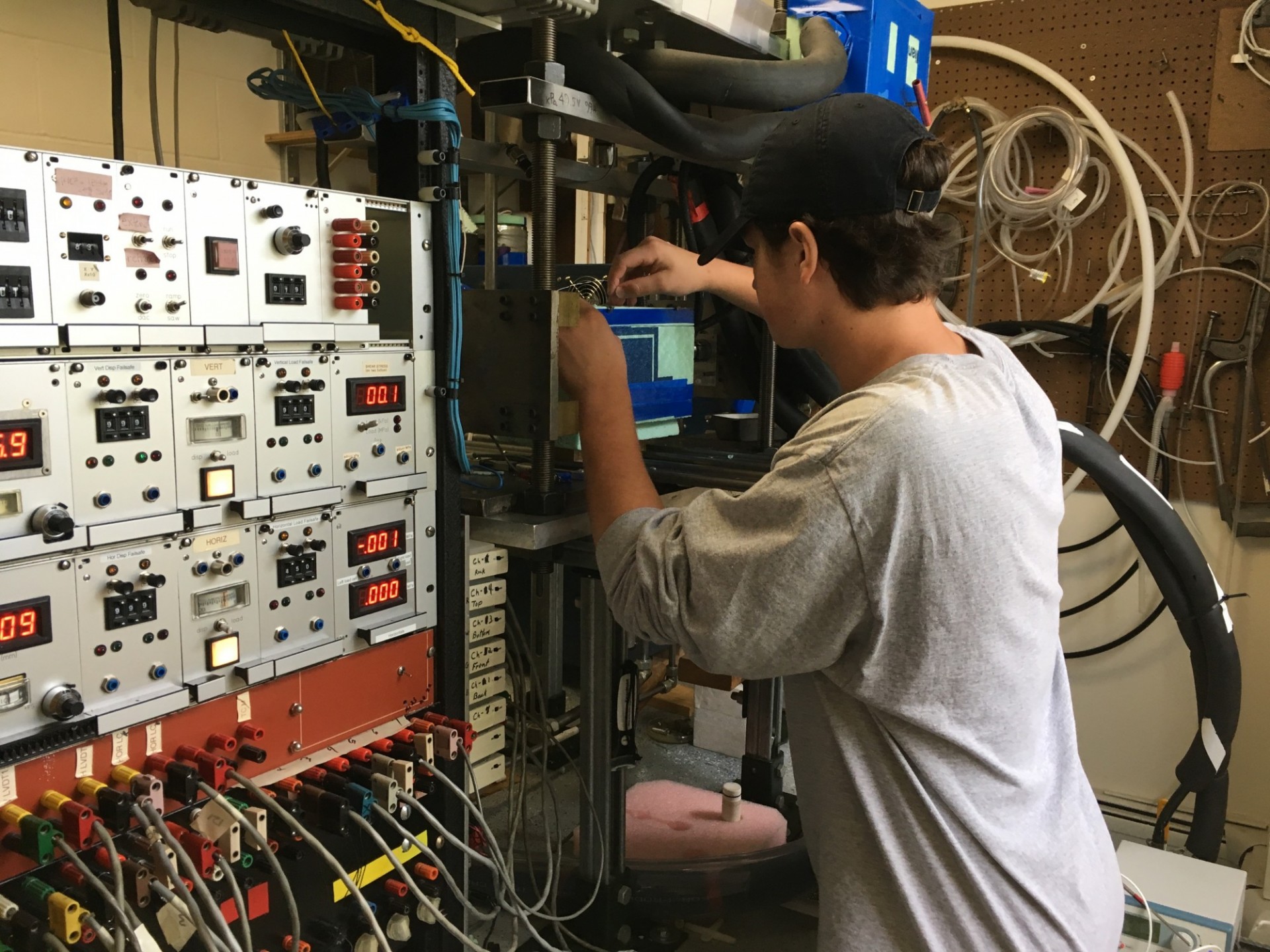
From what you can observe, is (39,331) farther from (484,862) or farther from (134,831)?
(484,862)

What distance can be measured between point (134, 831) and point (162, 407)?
0.47 metres

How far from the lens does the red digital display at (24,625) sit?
0.96m

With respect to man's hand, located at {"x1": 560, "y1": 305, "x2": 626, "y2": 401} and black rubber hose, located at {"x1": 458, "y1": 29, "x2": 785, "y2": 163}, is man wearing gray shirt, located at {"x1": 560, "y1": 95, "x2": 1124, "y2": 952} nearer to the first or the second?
man's hand, located at {"x1": 560, "y1": 305, "x2": 626, "y2": 401}

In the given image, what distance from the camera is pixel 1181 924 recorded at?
200 centimetres

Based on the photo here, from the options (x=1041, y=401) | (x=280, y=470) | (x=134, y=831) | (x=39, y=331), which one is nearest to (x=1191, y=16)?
(x=1041, y=401)

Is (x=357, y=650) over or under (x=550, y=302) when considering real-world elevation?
under

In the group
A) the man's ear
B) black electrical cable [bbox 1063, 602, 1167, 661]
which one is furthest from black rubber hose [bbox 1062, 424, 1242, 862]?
the man's ear

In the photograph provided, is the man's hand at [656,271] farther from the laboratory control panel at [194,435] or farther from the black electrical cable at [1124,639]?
the black electrical cable at [1124,639]

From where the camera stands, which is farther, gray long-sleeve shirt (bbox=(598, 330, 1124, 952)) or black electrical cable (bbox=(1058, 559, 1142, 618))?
black electrical cable (bbox=(1058, 559, 1142, 618))

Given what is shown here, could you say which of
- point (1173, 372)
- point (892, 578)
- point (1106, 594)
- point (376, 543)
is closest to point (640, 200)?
point (376, 543)

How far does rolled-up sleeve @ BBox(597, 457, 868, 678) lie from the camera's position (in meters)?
0.93

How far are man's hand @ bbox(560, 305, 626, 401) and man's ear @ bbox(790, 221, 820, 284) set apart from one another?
326 mm

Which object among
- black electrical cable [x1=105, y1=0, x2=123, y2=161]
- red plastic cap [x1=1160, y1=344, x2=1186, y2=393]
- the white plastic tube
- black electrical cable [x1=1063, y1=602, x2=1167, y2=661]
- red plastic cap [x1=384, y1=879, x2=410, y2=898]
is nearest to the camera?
black electrical cable [x1=105, y1=0, x2=123, y2=161]

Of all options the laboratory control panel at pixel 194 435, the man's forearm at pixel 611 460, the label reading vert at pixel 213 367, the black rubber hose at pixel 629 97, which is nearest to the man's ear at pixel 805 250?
the man's forearm at pixel 611 460
